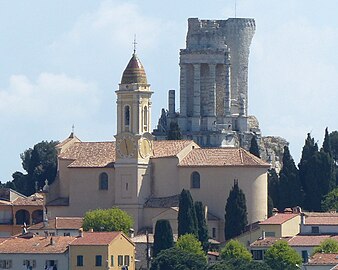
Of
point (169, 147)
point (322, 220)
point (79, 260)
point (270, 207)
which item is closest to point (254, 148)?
point (169, 147)

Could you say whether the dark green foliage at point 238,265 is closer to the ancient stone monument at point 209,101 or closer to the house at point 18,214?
the house at point 18,214

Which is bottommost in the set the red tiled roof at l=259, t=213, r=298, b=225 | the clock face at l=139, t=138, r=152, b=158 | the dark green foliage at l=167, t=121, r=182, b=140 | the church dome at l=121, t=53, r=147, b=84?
the red tiled roof at l=259, t=213, r=298, b=225

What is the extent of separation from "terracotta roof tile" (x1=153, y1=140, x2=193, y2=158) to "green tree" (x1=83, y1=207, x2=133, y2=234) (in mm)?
6752

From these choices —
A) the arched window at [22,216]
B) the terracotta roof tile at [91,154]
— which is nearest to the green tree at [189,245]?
the terracotta roof tile at [91,154]

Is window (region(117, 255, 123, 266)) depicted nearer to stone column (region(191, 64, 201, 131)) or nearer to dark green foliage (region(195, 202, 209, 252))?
dark green foliage (region(195, 202, 209, 252))

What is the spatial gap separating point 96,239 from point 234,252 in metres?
6.57

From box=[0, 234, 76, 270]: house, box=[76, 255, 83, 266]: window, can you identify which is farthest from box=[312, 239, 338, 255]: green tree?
box=[0, 234, 76, 270]: house

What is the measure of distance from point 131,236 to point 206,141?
93.6 feet

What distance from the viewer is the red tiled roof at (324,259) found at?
11569 cm

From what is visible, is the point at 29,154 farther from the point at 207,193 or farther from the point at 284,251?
the point at 284,251

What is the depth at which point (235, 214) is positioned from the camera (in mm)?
133125

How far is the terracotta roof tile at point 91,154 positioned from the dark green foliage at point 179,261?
1674 cm

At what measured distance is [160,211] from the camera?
447 ft

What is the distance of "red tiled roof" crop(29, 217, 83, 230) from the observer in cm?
13438
